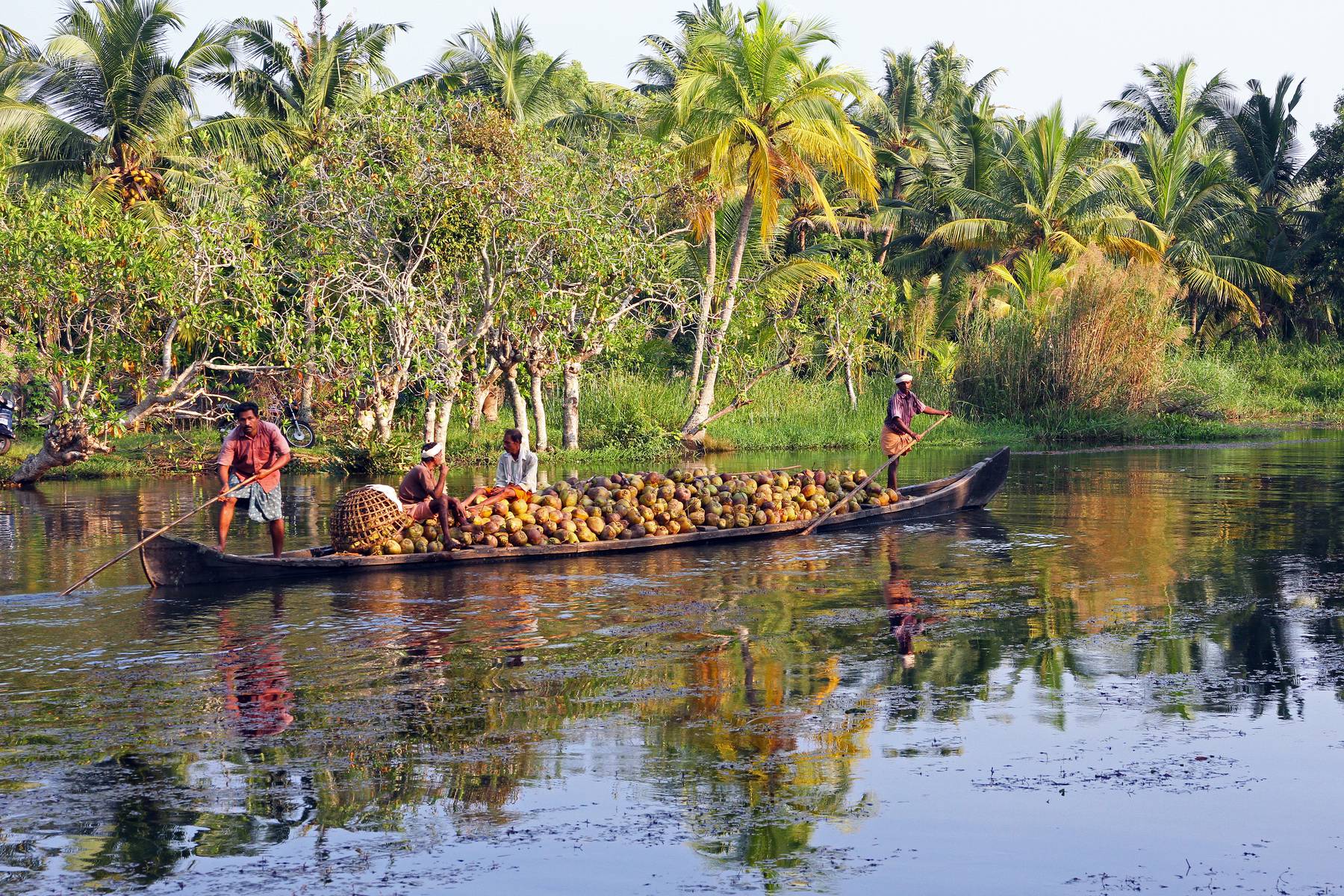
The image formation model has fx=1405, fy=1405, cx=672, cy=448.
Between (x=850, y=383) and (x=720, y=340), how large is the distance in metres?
5.44

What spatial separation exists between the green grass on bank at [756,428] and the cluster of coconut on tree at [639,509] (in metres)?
9.29

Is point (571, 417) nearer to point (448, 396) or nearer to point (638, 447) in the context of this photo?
point (638, 447)

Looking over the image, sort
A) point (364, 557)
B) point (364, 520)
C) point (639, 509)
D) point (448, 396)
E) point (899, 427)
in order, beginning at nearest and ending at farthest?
point (364, 557)
point (364, 520)
point (639, 509)
point (899, 427)
point (448, 396)

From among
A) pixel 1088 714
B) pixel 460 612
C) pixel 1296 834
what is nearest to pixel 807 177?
pixel 460 612

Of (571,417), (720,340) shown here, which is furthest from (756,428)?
(571,417)

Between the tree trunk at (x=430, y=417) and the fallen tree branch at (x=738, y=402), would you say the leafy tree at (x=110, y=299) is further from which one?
the fallen tree branch at (x=738, y=402)

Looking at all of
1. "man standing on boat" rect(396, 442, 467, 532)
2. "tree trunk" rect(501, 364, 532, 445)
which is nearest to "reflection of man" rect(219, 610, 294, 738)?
"man standing on boat" rect(396, 442, 467, 532)

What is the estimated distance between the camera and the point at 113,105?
1083 inches

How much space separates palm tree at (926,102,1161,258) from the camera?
110 ft

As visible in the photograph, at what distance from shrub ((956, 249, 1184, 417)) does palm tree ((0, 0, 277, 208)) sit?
1678cm

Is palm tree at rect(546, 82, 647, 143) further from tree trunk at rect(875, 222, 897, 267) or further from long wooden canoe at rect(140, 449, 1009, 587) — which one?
long wooden canoe at rect(140, 449, 1009, 587)

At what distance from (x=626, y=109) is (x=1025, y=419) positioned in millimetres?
11023

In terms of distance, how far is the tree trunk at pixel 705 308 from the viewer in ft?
86.7

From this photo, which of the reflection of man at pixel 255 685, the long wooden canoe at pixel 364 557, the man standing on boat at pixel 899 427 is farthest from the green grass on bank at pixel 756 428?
the reflection of man at pixel 255 685
